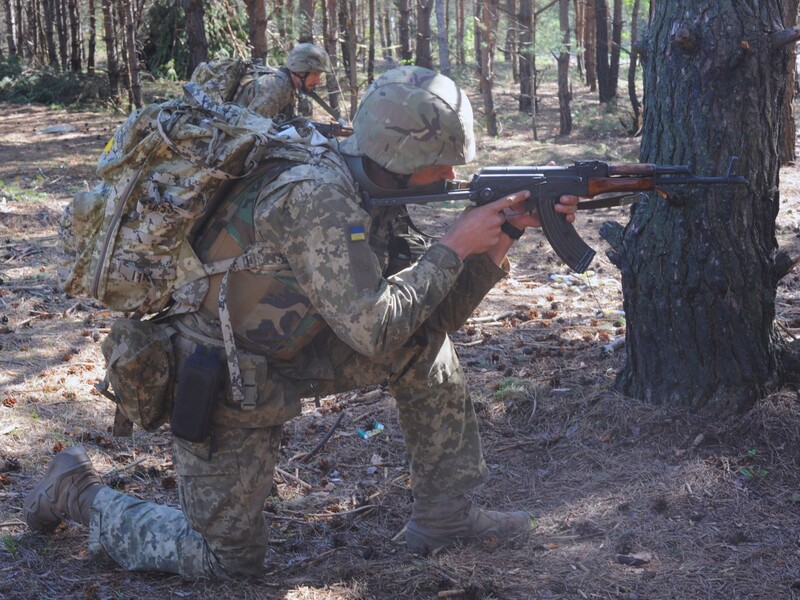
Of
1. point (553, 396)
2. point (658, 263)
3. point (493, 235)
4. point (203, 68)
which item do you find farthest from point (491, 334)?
point (203, 68)

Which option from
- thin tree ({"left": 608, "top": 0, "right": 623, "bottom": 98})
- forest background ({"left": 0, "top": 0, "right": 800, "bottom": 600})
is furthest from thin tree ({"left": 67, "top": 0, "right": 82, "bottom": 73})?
forest background ({"left": 0, "top": 0, "right": 800, "bottom": 600})

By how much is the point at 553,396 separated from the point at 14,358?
11.9 feet

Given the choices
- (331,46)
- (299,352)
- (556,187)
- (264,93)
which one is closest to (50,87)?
(331,46)

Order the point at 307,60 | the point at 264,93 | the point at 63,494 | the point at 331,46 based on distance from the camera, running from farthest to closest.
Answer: the point at 331,46, the point at 307,60, the point at 264,93, the point at 63,494

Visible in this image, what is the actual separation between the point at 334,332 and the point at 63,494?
1.49 meters

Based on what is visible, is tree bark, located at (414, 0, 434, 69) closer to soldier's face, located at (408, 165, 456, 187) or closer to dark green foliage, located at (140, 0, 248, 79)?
dark green foliage, located at (140, 0, 248, 79)

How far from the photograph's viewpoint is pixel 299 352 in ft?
10.9

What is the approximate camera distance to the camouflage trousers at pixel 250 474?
10.5ft

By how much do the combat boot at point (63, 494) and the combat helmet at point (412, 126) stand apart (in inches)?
73.5

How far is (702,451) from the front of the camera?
13.4ft

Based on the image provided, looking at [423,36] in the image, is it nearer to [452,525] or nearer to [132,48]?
[132,48]

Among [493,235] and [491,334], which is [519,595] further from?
[491,334]

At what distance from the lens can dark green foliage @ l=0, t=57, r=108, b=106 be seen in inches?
763

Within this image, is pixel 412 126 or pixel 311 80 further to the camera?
pixel 311 80
